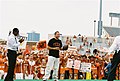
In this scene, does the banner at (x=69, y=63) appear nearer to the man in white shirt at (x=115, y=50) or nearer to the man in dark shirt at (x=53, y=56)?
the man in dark shirt at (x=53, y=56)

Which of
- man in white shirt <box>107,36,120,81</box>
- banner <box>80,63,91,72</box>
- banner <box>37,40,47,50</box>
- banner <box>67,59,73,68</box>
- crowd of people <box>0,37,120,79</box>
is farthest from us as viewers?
banner <box>80,63,91,72</box>

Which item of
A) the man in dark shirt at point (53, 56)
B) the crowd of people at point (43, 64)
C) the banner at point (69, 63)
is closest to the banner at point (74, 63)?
the banner at point (69, 63)

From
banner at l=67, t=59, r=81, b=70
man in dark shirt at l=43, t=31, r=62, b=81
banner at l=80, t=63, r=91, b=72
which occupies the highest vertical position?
man in dark shirt at l=43, t=31, r=62, b=81

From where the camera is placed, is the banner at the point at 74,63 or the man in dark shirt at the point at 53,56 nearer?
the man in dark shirt at the point at 53,56

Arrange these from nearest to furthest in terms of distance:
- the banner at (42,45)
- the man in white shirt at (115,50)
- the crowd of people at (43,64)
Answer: the man in white shirt at (115,50), the crowd of people at (43,64), the banner at (42,45)

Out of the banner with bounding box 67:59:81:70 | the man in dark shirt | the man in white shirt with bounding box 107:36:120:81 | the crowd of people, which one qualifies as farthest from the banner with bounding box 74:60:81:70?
the man in white shirt with bounding box 107:36:120:81

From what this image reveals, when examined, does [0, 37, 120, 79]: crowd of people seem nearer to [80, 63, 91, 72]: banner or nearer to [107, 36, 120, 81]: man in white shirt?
[80, 63, 91, 72]: banner

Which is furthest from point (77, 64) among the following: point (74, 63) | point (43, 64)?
point (43, 64)

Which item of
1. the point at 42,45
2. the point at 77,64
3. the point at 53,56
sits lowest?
the point at 77,64

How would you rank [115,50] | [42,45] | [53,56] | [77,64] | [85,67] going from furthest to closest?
[85,67]
[77,64]
[42,45]
[53,56]
[115,50]

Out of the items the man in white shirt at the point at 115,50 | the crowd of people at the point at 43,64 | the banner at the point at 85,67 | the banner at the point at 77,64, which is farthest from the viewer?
the banner at the point at 85,67

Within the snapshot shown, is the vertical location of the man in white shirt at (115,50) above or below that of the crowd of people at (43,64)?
above

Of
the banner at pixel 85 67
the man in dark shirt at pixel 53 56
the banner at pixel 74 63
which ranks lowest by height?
the banner at pixel 85 67

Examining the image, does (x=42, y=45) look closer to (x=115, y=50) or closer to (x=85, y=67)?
(x=85, y=67)
